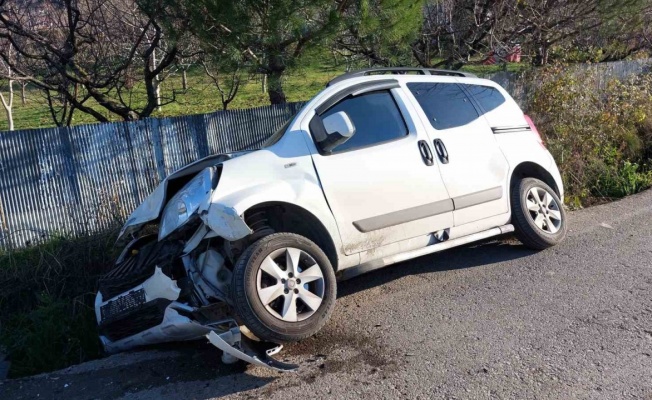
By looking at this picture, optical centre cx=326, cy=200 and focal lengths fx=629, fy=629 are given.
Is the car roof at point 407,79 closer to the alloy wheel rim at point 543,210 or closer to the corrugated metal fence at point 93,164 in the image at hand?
the alloy wheel rim at point 543,210

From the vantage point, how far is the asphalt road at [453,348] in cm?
392

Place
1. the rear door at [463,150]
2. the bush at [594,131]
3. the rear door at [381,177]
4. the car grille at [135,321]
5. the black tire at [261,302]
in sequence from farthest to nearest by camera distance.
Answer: the bush at [594,131]
the rear door at [463,150]
the rear door at [381,177]
the car grille at [135,321]
the black tire at [261,302]

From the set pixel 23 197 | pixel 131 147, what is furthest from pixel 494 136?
pixel 23 197

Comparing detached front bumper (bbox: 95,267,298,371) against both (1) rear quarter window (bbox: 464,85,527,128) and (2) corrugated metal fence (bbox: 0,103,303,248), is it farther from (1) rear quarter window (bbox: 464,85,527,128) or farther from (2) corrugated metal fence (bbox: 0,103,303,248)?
(1) rear quarter window (bbox: 464,85,527,128)

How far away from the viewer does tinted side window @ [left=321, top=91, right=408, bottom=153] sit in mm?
5281

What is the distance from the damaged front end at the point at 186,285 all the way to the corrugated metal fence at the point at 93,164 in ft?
7.99

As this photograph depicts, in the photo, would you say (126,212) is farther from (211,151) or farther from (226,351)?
(226,351)

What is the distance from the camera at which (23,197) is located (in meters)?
7.90

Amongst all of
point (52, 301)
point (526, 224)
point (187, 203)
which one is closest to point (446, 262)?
point (526, 224)

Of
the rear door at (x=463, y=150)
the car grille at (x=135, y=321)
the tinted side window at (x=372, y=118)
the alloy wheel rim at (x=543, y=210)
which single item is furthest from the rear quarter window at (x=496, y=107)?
the car grille at (x=135, y=321)

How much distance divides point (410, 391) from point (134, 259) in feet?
8.41

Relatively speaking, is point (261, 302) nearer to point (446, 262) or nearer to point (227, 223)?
point (227, 223)

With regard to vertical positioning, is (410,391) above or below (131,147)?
below

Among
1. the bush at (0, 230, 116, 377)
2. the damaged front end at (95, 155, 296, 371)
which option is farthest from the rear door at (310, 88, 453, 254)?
the bush at (0, 230, 116, 377)
